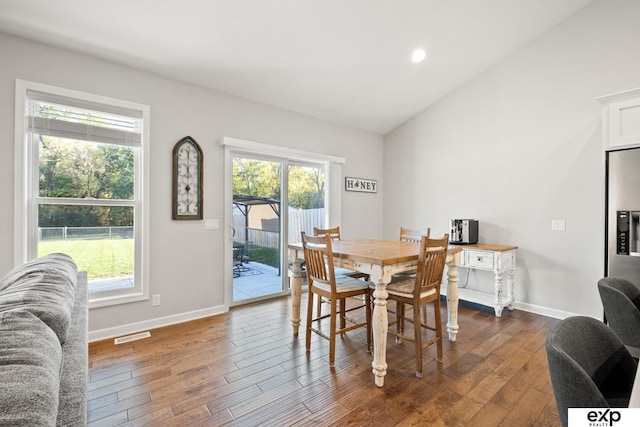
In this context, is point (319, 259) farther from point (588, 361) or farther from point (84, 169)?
point (84, 169)

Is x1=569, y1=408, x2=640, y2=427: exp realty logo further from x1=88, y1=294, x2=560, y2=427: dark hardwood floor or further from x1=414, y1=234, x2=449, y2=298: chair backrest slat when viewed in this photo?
x1=414, y1=234, x2=449, y2=298: chair backrest slat

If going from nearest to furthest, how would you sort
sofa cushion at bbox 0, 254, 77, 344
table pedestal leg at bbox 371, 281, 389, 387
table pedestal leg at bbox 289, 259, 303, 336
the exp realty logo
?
the exp realty logo → sofa cushion at bbox 0, 254, 77, 344 → table pedestal leg at bbox 371, 281, 389, 387 → table pedestal leg at bbox 289, 259, 303, 336

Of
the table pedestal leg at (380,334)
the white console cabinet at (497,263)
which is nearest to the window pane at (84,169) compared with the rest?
the table pedestal leg at (380,334)

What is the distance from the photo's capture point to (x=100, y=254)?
2.96m

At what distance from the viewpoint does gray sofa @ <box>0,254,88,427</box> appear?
62 cm

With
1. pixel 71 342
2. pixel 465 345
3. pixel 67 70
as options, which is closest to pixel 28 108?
pixel 67 70

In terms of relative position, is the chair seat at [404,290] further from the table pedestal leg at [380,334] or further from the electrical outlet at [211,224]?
the electrical outlet at [211,224]

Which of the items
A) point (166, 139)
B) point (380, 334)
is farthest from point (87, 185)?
point (380, 334)

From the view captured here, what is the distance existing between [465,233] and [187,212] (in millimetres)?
3391

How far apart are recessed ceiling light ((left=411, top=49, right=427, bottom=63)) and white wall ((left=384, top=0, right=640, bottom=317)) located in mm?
1069

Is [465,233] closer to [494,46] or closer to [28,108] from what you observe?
[494,46]

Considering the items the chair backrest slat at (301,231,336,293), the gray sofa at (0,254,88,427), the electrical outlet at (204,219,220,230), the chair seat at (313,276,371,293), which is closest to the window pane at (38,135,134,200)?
the electrical outlet at (204,219,220,230)

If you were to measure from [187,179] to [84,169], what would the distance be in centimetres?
90

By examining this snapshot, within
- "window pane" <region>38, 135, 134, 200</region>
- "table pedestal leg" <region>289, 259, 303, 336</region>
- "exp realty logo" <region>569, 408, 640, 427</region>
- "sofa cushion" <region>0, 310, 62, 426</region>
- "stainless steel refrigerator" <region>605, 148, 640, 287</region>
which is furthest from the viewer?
"table pedestal leg" <region>289, 259, 303, 336</region>
